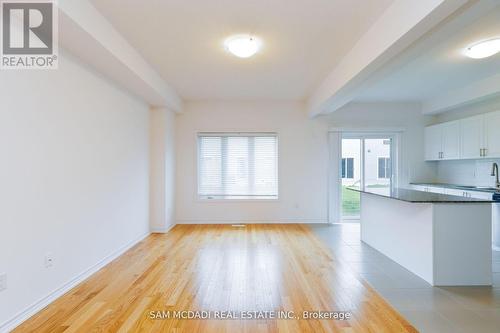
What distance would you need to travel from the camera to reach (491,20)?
103 inches

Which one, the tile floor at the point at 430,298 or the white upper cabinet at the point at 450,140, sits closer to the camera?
Answer: the tile floor at the point at 430,298

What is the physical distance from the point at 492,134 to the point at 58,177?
630cm

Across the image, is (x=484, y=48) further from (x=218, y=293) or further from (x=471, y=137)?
(x=218, y=293)

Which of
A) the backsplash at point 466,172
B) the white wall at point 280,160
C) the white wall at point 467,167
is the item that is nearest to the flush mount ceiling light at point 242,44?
the white wall at point 280,160

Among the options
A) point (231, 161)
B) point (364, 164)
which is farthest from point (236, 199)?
point (364, 164)

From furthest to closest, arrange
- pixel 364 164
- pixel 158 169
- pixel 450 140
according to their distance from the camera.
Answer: pixel 364 164
pixel 450 140
pixel 158 169

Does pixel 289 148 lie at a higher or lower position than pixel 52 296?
higher

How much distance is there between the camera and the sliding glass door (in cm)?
609

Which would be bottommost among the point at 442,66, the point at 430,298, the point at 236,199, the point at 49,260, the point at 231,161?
the point at 430,298

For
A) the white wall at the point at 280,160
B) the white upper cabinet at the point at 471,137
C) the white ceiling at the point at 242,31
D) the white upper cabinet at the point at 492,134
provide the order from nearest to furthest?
1. the white ceiling at the point at 242,31
2. the white upper cabinet at the point at 492,134
3. the white upper cabinet at the point at 471,137
4. the white wall at the point at 280,160

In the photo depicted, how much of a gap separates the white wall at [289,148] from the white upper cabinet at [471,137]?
3.30ft

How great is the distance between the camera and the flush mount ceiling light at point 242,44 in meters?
2.96

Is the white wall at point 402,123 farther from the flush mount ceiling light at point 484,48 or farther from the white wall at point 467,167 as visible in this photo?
the flush mount ceiling light at point 484,48

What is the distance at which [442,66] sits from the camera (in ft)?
12.8
